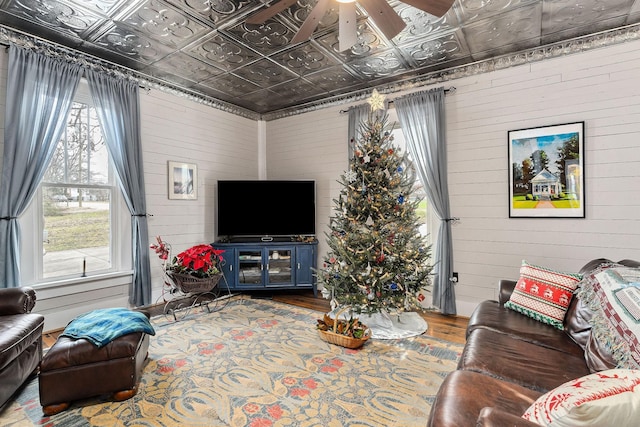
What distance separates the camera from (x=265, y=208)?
4934 millimetres

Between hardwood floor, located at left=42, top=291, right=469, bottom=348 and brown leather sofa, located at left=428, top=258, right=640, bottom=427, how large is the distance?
816mm

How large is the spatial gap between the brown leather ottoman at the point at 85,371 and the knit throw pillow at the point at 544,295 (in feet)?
9.38

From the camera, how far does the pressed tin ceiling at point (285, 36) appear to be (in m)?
2.78

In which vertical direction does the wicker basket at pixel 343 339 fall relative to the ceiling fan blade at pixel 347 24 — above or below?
below

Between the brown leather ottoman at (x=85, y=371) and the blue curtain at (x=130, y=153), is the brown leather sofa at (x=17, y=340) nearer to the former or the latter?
the brown leather ottoman at (x=85, y=371)

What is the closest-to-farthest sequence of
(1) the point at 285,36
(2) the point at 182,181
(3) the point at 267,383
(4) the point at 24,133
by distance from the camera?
(3) the point at 267,383, (4) the point at 24,133, (1) the point at 285,36, (2) the point at 182,181

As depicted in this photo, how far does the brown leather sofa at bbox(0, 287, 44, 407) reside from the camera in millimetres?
1981

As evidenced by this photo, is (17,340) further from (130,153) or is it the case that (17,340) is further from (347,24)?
(347,24)

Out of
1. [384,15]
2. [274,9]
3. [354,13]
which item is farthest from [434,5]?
[274,9]

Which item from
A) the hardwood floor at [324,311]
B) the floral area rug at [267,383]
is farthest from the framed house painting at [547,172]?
the floral area rug at [267,383]

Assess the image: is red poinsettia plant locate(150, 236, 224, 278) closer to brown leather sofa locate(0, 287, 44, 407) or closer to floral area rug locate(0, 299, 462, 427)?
floral area rug locate(0, 299, 462, 427)

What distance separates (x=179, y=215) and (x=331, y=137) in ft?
8.34

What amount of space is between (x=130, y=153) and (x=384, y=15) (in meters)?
3.29

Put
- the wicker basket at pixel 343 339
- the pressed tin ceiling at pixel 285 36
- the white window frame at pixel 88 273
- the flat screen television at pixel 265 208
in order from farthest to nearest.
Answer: the flat screen television at pixel 265 208
the white window frame at pixel 88 273
the wicker basket at pixel 343 339
the pressed tin ceiling at pixel 285 36
